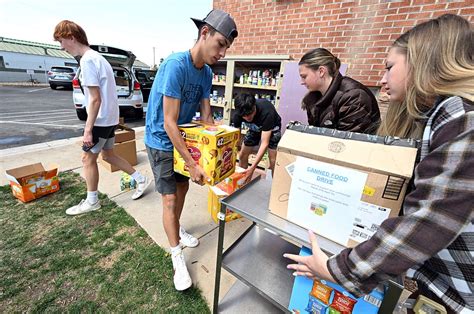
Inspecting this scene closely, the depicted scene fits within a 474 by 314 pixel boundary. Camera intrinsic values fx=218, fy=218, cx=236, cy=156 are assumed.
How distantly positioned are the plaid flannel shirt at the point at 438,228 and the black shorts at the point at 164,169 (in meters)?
1.14

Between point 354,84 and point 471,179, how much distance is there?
4.10ft

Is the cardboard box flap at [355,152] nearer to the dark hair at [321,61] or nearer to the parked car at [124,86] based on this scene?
the dark hair at [321,61]

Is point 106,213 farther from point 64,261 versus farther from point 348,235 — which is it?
point 348,235

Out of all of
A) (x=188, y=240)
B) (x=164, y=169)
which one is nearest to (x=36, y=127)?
(x=188, y=240)

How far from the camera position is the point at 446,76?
2.02ft

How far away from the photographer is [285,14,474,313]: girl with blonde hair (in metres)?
0.52

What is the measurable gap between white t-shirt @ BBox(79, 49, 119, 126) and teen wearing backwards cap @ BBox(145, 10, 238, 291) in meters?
0.90

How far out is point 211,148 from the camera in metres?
1.20

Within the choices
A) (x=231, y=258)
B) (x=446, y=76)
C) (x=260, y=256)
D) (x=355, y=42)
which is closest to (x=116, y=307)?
(x=231, y=258)

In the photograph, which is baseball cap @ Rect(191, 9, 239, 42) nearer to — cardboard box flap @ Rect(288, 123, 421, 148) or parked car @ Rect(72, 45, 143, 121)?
cardboard box flap @ Rect(288, 123, 421, 148)

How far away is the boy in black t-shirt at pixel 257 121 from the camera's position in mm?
2338

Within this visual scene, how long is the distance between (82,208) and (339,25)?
3.66m

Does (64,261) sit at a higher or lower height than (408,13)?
lower

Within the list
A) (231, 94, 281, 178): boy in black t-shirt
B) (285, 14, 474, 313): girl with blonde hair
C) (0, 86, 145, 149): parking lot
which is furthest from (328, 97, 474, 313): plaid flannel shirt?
(0, 86, 145, 149): parking lot
